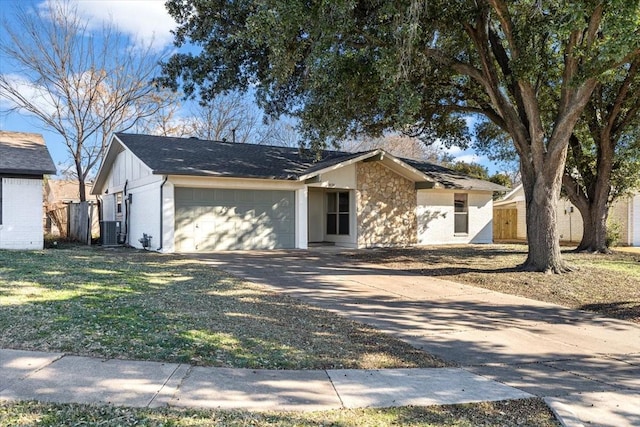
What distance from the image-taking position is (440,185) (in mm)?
20375

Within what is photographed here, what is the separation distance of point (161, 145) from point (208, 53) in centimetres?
641

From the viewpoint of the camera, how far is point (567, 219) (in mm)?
26734

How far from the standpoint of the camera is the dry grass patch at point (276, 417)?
3389mm

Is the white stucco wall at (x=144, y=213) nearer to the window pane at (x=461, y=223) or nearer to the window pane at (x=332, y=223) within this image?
the window pane at (x=332, y=223)

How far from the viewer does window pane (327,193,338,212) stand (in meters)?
20.8

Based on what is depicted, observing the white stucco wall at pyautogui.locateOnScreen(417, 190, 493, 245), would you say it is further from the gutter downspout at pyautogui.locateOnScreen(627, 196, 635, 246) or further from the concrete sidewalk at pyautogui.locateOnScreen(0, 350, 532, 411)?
the concrete sidewalk at pyautogui.locateOnScreen(0, 350, 532, 411)

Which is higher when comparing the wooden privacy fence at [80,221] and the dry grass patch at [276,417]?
the wooden privacy fence at [80,221]

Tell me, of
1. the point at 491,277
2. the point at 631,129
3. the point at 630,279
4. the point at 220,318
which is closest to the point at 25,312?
the point at 220,318

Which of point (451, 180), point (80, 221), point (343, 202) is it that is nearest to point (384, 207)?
point (343, 202)

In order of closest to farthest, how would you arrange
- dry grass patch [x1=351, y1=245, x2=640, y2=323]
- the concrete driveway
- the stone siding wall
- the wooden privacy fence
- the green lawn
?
1. the green lawn
2. the concrete driveway
3. dry grass patch [x1=351, y1=245, x2=640, y2=323]
4. the stone siding wall
5. the wooden privacy fence

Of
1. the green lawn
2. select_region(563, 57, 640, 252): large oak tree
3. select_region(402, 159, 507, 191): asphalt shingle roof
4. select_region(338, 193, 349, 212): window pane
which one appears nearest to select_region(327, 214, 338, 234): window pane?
select_region(338, 193, 349, 212): window pane

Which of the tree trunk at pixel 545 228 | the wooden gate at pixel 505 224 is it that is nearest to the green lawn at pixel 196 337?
the tree trunk at pixel 545 228

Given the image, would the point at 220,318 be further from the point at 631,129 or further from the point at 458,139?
the point at 631,129

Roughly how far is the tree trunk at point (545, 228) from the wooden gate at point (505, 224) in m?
19.0
